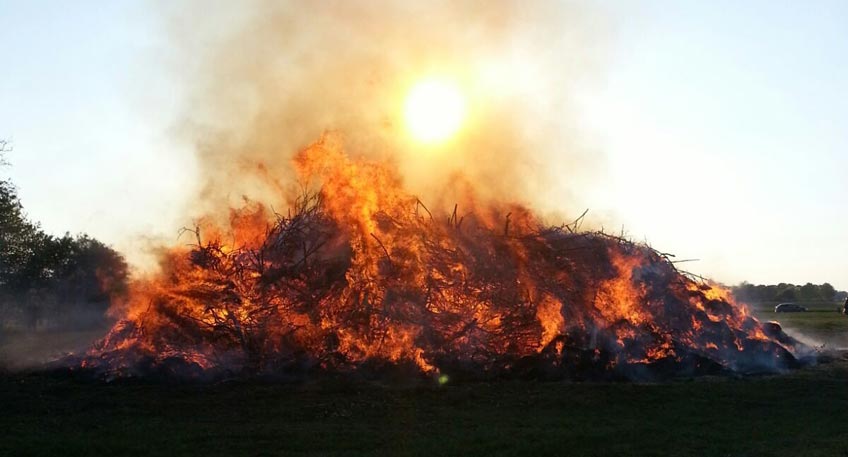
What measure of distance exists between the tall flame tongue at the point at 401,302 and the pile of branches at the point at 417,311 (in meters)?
0.05

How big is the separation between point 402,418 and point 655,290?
1316 centimetres

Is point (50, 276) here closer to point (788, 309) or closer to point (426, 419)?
point (426, 419)

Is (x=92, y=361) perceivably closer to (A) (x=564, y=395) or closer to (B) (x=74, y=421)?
(B) (x=74, y=421)

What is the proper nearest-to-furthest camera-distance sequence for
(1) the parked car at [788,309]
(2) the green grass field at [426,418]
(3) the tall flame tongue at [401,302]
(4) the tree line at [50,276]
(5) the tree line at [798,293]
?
(2) the green grass field at [426,418], (3) the tall flame tongue at [401,302], (4) the tree line at [50,276], (1) the parked car at [788,309], (5) the tree line at [798,293]

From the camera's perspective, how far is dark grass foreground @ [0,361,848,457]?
14.6 meters

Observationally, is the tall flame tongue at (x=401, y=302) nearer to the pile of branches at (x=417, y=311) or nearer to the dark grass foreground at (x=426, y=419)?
the pile of branches at (x=417, y=311)

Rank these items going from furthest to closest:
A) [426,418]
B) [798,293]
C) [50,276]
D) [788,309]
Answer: [798,293] < [788,309] < [50,276] < [426,418]

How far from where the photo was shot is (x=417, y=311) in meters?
24.4

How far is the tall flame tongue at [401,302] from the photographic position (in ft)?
77.2

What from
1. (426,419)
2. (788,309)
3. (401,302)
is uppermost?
(788,309)

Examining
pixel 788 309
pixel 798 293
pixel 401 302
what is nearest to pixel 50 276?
pixel 401 302

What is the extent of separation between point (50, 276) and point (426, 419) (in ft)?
156

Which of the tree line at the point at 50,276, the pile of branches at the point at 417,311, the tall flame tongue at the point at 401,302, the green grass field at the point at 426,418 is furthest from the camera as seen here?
the tree line at the point at 50,276

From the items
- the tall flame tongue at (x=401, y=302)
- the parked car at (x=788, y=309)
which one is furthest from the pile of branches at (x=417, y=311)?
the parked car at (x=788, y=309)
